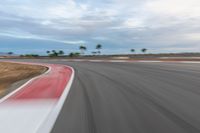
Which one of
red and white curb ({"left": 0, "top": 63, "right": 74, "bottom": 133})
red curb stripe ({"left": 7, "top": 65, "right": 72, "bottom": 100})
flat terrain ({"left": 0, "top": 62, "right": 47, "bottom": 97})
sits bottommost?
flat terrain ({"left": 0, "top": 62, "right": 47, "bottom": 97})

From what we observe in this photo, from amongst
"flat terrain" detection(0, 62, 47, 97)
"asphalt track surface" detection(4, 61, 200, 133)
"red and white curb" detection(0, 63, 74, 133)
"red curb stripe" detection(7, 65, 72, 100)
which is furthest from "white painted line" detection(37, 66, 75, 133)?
"flat terrain" detection(0, 62, 47, 97)

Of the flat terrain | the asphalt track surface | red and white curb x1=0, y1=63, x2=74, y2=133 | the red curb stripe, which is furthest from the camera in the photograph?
the flat terrain

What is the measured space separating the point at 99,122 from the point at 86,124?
11.7 inches

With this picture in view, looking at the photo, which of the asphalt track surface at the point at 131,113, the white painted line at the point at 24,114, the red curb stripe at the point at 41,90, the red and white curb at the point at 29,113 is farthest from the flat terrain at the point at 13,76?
the asphalt track surface at the point at 131,113

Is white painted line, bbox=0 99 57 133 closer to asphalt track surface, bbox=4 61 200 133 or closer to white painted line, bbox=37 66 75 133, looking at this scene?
white painted line, bbox=37 66 75 133

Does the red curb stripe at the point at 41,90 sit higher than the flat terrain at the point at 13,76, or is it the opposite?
the red curb stripe at the point at 41,90

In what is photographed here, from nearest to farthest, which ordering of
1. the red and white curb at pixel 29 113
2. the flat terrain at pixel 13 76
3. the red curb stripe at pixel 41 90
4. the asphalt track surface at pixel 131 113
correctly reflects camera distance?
the asphalt track surface at pixel 131 113, the red and white curb at pixel 29 113, the red curb stripe at pixel 41 90, the flat terrain at pixel 13 76

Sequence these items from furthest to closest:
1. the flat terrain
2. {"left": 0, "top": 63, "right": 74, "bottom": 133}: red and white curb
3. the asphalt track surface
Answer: the flat terrain → {"left": 0, "top": 63, "right": 74, "bottom": 133}: red and white curb → the asphalt track surface

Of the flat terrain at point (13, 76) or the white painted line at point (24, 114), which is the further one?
the flat terrain at point (13, 76)

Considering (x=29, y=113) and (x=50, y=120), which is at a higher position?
(x=50, y=120)

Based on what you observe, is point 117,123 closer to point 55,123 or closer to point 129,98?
point 55,123

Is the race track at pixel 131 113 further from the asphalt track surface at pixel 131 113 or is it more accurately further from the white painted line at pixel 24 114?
the white painted line at pixel 24 114

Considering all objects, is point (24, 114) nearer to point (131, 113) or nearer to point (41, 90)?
point (131, 113)

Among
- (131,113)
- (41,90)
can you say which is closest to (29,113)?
(131,113)
